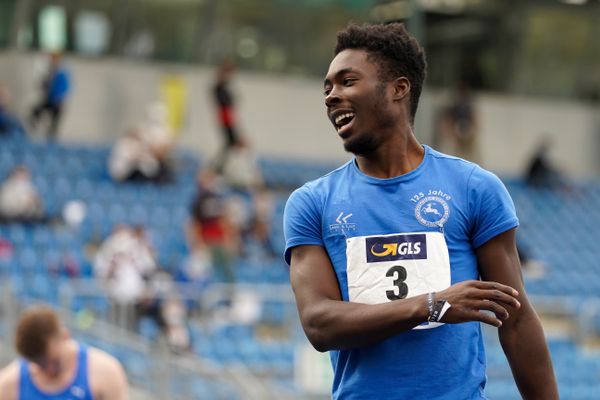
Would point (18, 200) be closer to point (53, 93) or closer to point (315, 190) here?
point (53, 93)

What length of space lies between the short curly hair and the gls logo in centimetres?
44

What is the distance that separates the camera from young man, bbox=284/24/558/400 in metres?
3.59

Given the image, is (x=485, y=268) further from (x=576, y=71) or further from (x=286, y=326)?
(x=576, y=71)

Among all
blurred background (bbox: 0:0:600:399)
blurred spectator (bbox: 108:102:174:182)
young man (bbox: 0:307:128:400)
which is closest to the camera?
young man (bbox: 0:307:128:400)

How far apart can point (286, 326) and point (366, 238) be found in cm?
1122

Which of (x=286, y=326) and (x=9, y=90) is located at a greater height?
(x=9, y=90)

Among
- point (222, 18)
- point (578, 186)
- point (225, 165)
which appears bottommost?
point (578, 186)

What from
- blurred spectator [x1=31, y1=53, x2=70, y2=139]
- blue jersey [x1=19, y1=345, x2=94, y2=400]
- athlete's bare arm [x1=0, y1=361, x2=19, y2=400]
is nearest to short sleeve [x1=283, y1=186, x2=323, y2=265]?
blue jersey [x1=19, y1=345, x2=94, y2=400]

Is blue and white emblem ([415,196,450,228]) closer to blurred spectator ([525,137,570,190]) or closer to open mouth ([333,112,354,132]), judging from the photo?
open mouth ([333,112,354,132])

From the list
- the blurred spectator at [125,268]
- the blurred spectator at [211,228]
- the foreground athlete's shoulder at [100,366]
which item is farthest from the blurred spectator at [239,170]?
the foreground athlete's shoulder at [100,366]

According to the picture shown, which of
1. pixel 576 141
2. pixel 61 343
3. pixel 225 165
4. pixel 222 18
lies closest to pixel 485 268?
pixel 61 343

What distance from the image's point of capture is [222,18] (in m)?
23.9

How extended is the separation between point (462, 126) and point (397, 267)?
67.5 ft

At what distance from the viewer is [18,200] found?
1593 centimetres
